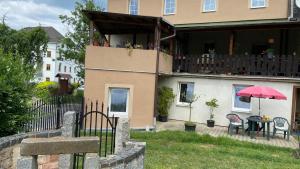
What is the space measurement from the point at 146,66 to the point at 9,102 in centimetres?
932

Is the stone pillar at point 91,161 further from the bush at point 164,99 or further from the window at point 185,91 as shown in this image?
the window at point 185,91

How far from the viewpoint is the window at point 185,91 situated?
18.9 m

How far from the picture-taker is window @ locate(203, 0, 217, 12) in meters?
20.2

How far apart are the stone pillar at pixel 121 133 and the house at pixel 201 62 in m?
10.2

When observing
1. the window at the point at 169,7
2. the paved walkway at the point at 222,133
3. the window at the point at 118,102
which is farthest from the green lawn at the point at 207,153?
the window at the point at 169,7

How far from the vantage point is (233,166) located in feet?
30.2

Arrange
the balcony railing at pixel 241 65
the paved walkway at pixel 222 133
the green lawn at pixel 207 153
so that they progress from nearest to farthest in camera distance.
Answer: the green lawn at pixel 207 153 < the paved walkway at pixel 222 133 < the balcony railing at pixel 241 65

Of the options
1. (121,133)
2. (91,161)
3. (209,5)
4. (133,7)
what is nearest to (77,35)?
(133,7)

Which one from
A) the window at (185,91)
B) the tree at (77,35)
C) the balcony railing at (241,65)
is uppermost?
the tree at (77,35)

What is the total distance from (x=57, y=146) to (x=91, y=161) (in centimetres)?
53

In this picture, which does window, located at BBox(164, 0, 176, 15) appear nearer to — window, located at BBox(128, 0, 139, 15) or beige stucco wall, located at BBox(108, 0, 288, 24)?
beige stucco wall, located at BBox(108, 0, 288, 24)

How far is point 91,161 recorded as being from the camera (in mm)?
4406

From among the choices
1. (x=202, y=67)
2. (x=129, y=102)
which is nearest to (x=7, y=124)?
(x=129, y=102)

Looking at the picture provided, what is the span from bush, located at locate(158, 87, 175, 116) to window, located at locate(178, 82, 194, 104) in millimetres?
882
